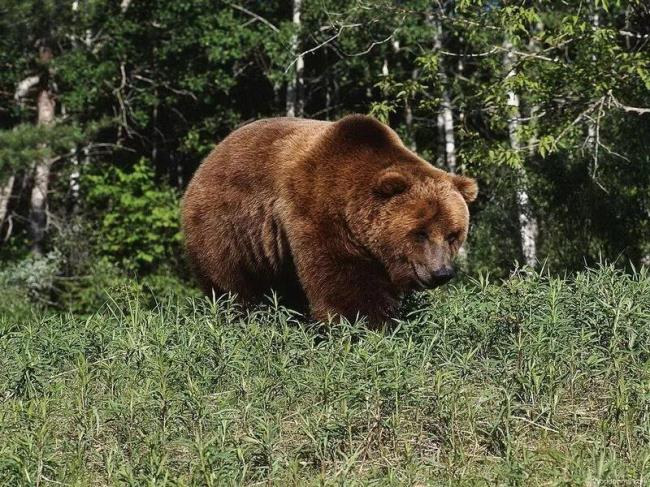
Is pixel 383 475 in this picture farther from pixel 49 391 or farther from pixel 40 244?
pixel 40 244

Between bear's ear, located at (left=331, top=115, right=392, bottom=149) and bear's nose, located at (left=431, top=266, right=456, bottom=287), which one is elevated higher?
bear's ear, located at (left=331, top=115, right=392, bottom=149)

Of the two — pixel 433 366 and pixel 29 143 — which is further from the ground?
pixel 433 366

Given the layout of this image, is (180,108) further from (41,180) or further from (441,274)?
(441,274)

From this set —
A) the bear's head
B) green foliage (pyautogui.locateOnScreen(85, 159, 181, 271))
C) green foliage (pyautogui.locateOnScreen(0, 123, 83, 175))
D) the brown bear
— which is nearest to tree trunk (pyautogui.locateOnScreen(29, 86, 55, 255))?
green foliage (pyautogui.locateOnScreen(85, 159, 181, 271))

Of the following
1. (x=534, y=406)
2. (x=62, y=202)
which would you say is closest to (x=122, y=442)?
(x=534, y=406)

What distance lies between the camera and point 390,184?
→ 6438 mm

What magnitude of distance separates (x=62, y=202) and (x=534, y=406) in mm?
19208

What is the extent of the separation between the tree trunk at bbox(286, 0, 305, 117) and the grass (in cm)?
1400

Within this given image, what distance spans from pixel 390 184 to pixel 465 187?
70 centimetres

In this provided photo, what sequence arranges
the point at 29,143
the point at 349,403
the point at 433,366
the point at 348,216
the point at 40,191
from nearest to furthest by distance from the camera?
the point at 349,403
the point at 433,366
the point at 348,216
the point at 29,143
the point at 40,191

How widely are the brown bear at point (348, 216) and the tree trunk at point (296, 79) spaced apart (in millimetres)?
12200

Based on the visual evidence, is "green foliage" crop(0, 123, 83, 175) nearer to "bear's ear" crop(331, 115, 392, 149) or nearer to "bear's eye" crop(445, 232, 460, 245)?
"bear's ear" crop(331, 115, 392, 149)

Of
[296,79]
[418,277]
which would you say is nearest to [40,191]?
[296,79]

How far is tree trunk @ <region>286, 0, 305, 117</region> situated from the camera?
771 inches
